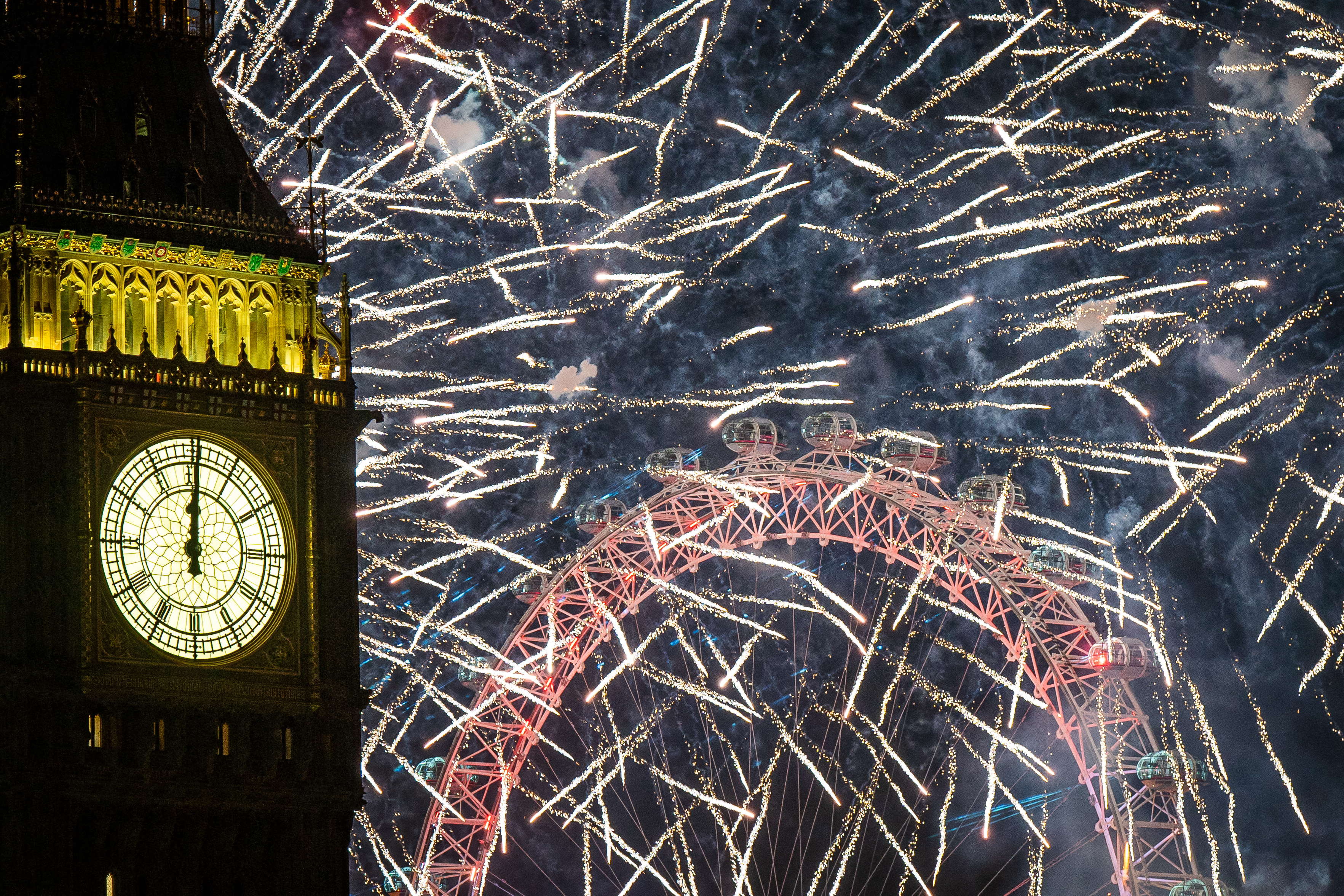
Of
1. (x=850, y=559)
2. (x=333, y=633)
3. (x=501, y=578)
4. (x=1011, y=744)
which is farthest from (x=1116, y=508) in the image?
(x=333, y=633)

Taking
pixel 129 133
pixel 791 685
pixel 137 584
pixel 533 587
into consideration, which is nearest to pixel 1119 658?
pixel 533 587

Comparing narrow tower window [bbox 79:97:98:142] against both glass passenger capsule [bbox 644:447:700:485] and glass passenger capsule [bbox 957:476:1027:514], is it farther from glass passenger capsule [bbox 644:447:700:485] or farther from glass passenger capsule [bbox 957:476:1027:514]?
glass passenger capsule [bbox 957:476:1027:514]

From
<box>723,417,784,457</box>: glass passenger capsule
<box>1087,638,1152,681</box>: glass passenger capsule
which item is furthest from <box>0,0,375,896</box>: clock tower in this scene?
<box>1087,638,1152,681</box>: glass passenger capsule

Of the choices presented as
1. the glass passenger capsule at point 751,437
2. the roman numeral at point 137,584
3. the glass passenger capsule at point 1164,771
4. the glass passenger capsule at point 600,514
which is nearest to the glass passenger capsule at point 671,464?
the glass passenger capsule at point 751,437

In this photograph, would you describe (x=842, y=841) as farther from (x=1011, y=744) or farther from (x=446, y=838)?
(x=1011, y=744)

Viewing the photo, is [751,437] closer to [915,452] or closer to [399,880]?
[915,452]

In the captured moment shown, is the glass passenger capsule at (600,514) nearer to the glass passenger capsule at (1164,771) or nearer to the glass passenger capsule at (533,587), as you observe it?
the glass passenger capsule at (533,587)

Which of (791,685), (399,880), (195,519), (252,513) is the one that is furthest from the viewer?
(791,685)
